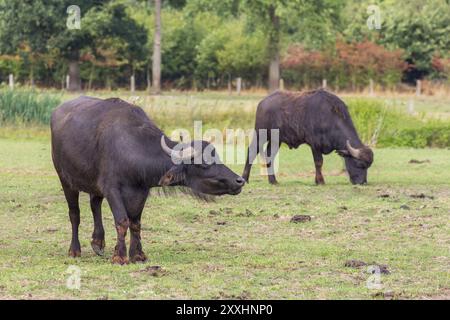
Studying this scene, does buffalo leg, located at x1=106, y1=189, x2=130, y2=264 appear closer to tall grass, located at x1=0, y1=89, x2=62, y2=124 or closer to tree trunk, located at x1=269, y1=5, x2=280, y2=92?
tall grass, located at x1=0, y1=89, x2=62, y2=124

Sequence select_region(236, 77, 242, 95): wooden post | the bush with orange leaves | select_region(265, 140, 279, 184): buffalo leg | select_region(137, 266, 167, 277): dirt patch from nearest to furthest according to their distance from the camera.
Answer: select_region(137, 266, 167, 277): dirt patch, select_region(265, 140, 279, 184): buffalo leg, the bush with orange leaves, select_region(236, 77, 242, 95): wooden post

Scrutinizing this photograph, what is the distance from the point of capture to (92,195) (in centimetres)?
1117

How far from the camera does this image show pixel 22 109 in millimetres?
28312

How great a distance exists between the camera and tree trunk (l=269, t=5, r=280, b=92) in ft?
174

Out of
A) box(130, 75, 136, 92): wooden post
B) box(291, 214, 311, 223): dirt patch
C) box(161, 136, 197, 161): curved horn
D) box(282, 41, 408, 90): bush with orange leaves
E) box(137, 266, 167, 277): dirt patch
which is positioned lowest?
box(130, 75, 136, 92): wooden post

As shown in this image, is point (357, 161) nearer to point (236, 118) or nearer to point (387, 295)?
point (387, 295)

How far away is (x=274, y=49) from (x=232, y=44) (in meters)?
4.90

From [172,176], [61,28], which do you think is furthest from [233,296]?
[61,28]

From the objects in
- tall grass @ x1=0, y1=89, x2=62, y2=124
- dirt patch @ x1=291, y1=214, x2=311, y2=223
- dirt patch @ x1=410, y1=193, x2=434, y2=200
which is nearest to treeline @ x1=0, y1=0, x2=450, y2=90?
tall grass @ x1=0, y1=89, x2=62, y2=124

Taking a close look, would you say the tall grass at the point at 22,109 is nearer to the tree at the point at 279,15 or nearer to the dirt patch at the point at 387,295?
the dirt patch at the point at 387,295

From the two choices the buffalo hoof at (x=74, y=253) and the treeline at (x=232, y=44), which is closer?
the buffalo hoof at (x=74, y=253)

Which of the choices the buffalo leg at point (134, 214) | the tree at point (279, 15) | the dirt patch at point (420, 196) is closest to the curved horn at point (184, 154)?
the buffalo leg at point (134, 214)

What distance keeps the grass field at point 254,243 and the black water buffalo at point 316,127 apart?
0.45m

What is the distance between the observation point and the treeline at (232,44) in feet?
171
